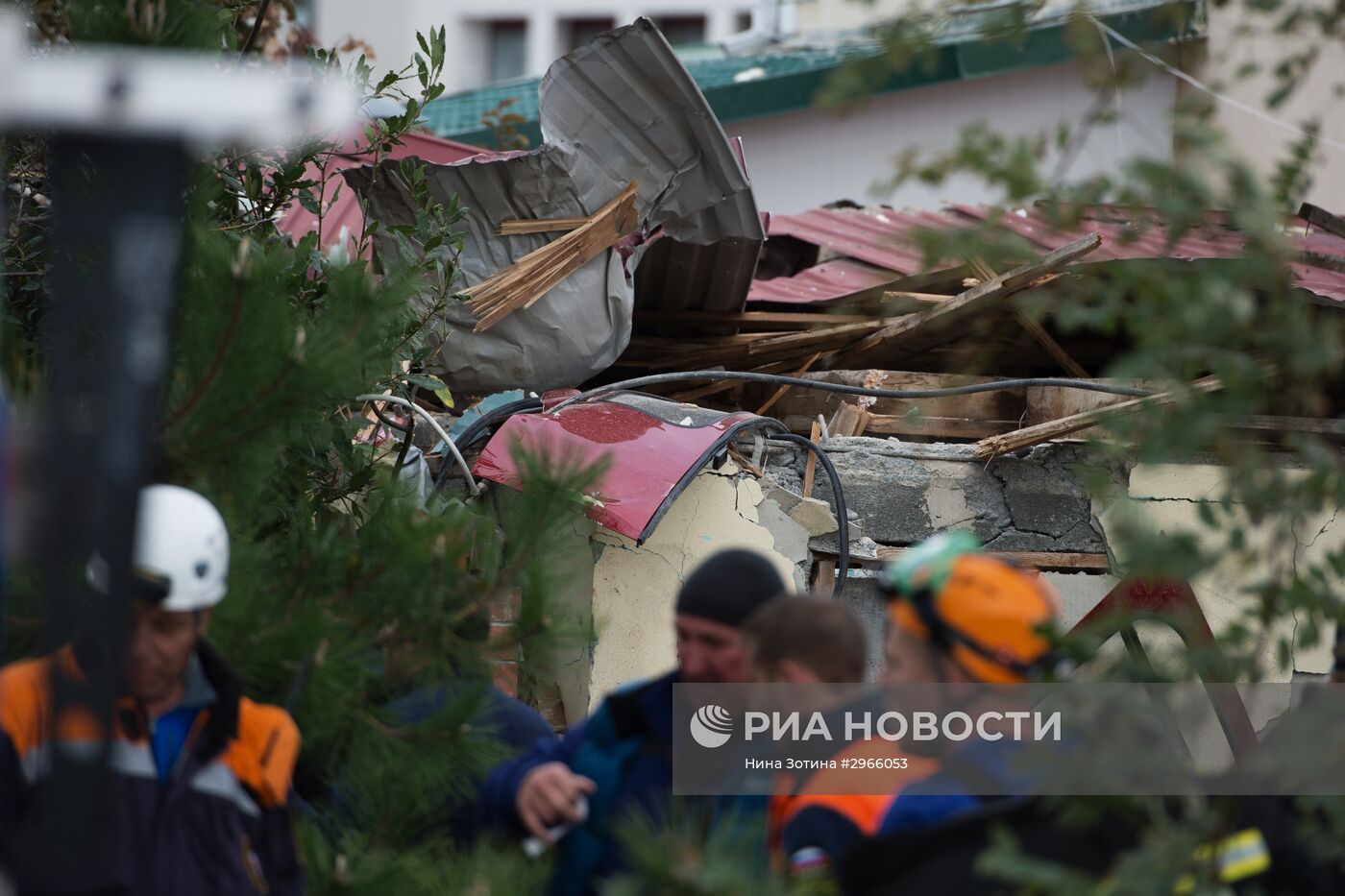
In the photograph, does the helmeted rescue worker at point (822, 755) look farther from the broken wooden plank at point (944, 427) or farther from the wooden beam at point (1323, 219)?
the wooden beam at point (1323, 219)

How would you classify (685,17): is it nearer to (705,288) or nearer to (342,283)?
(705,288)

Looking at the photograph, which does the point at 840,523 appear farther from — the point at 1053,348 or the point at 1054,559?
the point at 1053,348

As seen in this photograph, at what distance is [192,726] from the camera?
2186 mm

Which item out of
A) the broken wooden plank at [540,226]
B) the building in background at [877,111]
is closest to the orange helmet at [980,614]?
the broken wooden plank at [540,226]

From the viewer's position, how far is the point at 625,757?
2.40 metres

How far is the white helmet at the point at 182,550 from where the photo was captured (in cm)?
211

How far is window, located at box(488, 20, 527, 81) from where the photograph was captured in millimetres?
19219

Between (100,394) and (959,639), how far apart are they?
1.37 m

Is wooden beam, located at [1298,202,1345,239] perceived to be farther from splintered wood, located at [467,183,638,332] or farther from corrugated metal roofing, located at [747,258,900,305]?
splintered wood, located at [467,183,638,332]

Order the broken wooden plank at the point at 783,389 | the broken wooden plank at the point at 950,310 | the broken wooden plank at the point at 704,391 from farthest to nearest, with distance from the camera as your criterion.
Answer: the broken wooden plank at the point at 704,391
the broken wooden plank at the point at 783,389
the broken wooden plank at the point at 950,310

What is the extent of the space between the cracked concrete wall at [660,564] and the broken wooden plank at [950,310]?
4.44 feet

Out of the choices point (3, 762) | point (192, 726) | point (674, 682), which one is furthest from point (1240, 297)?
point (3, 762)

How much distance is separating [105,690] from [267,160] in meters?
3.49

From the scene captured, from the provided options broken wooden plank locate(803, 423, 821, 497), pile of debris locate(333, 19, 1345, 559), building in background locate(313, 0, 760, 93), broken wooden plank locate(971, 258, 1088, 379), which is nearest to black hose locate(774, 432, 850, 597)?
broken wooden plank locate(803, 423, 821, 497)
